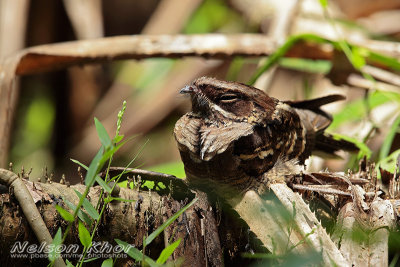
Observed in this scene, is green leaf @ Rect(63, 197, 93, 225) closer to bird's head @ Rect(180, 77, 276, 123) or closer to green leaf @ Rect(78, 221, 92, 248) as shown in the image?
green leaf @ Rect(78, 221, 92, 248)

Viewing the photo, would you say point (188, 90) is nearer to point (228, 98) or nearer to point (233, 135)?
point (228, 98)

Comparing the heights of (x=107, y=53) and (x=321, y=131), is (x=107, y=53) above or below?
above

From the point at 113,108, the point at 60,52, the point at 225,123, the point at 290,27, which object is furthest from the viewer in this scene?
the point at 113,108

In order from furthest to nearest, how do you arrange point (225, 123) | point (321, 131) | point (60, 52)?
point (60, 52) < point (321, 131) < point (225, 123)

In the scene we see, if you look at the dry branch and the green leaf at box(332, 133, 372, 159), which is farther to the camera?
the green leaf at box(332, 133, 372, 159)

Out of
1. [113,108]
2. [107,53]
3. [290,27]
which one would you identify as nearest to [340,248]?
[107,53]

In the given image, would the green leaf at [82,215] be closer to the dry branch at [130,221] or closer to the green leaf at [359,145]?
the dry branch at [130,221]

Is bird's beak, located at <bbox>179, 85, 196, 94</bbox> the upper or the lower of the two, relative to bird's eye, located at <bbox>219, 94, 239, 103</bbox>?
upper

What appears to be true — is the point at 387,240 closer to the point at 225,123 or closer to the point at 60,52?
the point at 225,123

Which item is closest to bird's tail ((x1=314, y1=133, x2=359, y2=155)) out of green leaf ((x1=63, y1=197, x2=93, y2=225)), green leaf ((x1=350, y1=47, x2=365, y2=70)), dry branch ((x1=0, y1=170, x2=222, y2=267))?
green leaf ((x1=350, y1=47, x2=365, y2=70))
